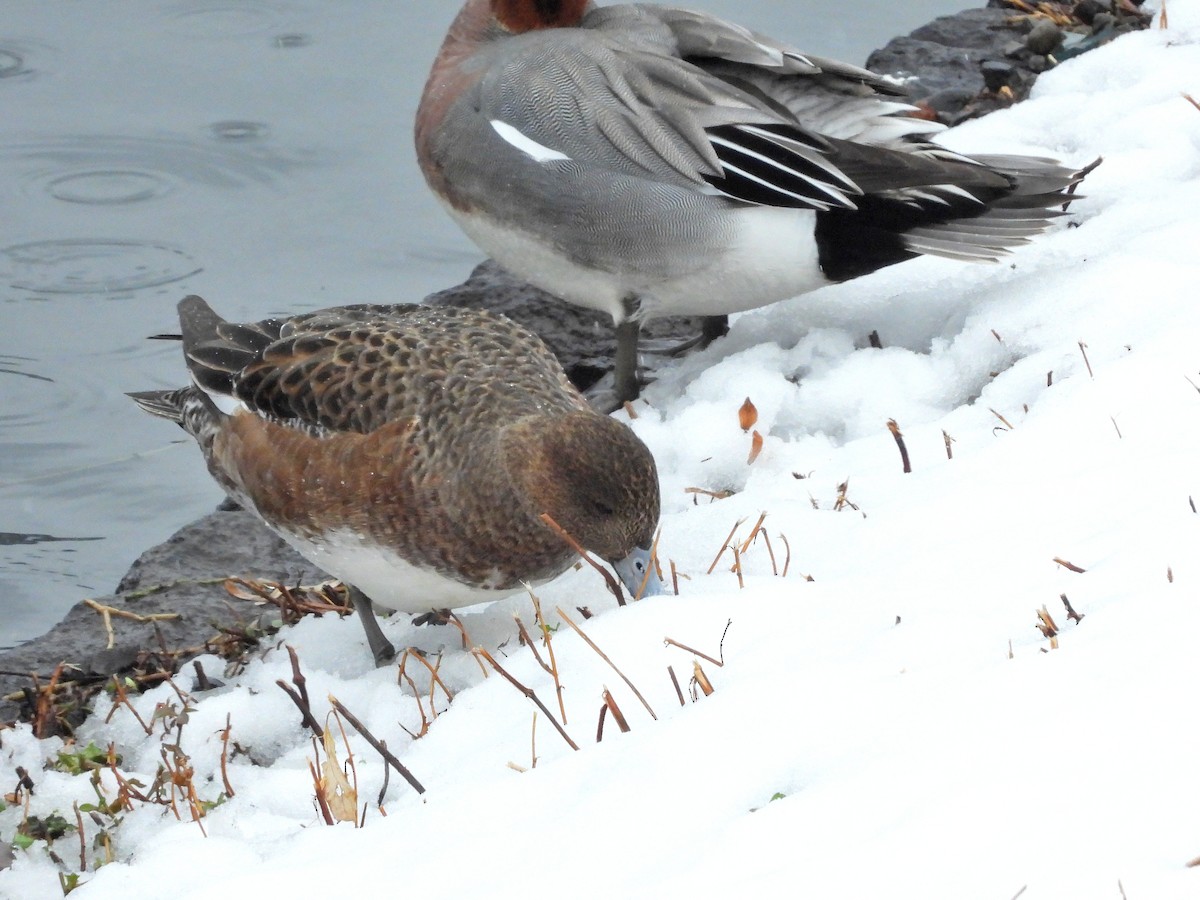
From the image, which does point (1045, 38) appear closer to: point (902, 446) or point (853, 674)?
point (902, 446)

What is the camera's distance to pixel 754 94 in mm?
4578

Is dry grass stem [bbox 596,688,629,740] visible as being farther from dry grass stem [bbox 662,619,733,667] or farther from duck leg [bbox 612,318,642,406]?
duck leg [bbox 612,318,642,406]

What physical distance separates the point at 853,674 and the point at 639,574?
34.5 inches

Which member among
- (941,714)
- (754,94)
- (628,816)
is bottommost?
(628,816)

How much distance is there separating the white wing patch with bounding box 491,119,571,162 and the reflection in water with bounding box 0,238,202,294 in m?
2.49

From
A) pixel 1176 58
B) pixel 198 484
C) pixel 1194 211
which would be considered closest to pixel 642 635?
pixel 1194 211

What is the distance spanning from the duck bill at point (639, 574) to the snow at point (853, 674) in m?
0.11

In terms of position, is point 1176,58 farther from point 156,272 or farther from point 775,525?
point 156,272

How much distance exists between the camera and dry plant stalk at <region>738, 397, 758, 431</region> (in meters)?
4.03

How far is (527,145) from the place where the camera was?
444 cm

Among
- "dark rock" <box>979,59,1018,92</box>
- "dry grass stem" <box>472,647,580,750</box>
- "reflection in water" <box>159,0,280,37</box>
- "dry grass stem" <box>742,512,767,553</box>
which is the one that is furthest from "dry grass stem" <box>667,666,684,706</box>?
"reflection in water" <box>159,0,280,37</box>

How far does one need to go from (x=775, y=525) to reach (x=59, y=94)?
5358mm

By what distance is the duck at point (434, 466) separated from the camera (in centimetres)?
303

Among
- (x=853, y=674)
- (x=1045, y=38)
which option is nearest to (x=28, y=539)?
(x=853, y=674)
